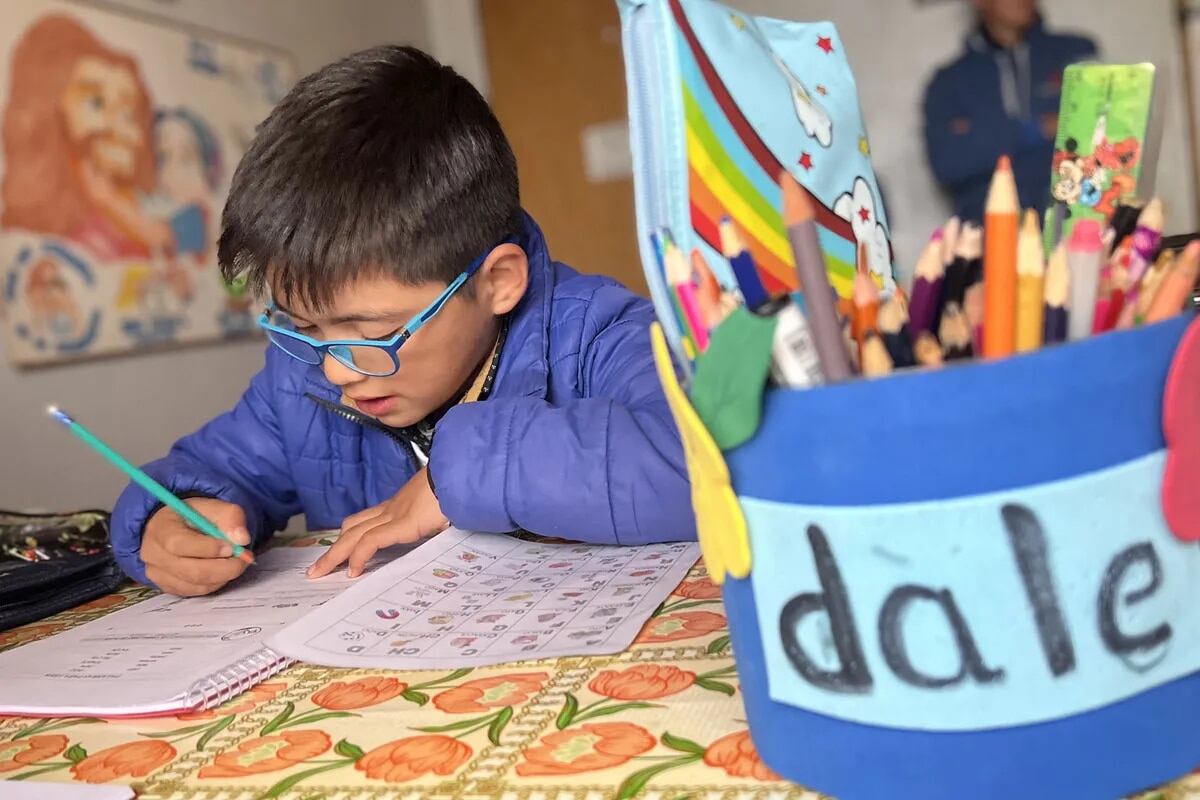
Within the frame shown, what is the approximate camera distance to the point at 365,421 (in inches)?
37.1

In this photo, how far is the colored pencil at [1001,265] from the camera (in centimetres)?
30

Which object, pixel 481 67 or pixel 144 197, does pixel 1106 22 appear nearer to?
pixel 481 67

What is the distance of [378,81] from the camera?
91cm

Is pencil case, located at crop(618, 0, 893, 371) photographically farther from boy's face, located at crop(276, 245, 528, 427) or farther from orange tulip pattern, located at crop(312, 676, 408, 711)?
boy's face, located at crop(276, 245, 528, 427)

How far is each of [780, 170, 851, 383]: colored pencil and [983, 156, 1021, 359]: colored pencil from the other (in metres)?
0.04

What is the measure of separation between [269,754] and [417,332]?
0.48 meters

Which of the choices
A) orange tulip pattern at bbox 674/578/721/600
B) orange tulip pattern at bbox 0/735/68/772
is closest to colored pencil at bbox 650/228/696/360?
orange tulip pattern at bbox 674/578/721/600

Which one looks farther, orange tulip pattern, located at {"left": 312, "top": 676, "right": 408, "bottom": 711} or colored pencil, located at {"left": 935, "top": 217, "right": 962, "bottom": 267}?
orange tulip pattern, located at {"left": 312, "top": 676, "right": 408, "bottom": 711}

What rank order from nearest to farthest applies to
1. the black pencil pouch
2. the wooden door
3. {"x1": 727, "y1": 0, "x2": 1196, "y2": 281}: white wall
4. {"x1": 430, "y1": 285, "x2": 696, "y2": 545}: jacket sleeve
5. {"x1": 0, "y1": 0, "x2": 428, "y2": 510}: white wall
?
{"x1": 430, "y1": 285, "x2": 696, "y2": 545}: jacket sleeve
the black pencil pouch
{"x1": 0, "y1": 0, "x2": 428, "y2": 510}: white wall
{"x1": 727, "y1": 0, "x2": 1196, "y2": 281}: white wall
the wooden door

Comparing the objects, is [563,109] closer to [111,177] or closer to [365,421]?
[111,177]

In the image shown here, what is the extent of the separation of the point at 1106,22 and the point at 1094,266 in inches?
115

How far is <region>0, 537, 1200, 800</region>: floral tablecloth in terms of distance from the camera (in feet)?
1.19

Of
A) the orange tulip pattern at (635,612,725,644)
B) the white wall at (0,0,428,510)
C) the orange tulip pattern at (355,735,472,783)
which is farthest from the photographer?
the white wall at (0,0,428,510)

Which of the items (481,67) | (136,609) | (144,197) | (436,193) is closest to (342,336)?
(436,193)
